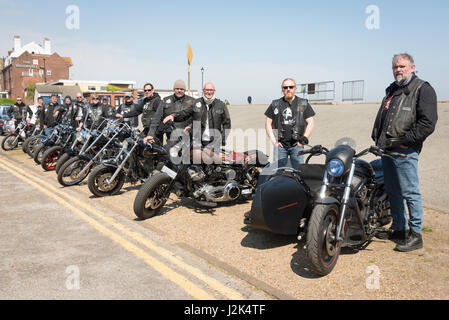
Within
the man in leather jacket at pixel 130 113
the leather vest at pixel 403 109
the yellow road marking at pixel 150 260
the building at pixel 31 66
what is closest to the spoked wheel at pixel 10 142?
the man in leather jacket at pixel 130 113

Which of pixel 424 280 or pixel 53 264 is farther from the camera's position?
pixel 53 264

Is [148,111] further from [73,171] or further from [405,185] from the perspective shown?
[405,185]

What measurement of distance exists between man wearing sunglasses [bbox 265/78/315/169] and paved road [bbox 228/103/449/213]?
2.46m

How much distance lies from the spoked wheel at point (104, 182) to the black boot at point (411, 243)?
5157mm

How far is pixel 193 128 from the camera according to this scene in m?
6.57

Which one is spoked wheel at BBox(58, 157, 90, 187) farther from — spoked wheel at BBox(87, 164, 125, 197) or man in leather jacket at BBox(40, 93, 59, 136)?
man in leather jacket at BBox(40, 93, 59, 136)

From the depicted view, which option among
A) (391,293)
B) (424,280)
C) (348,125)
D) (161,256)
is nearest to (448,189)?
(424,280)

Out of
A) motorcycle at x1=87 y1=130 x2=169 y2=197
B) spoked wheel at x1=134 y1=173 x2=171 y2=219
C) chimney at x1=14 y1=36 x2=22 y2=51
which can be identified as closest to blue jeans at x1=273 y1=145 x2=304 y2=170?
spoked wheel at x1=134 y1=173 x2=171 y2=219

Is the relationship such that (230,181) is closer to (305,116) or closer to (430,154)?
(305,116)

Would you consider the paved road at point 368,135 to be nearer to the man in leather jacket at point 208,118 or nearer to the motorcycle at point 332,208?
the motorcycle at point 332,208

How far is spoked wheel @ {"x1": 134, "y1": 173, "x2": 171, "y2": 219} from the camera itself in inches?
217

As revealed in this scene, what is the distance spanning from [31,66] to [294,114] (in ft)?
266

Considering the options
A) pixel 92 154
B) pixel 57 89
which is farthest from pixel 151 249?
pixel 57 89

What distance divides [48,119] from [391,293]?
12.5 metres
